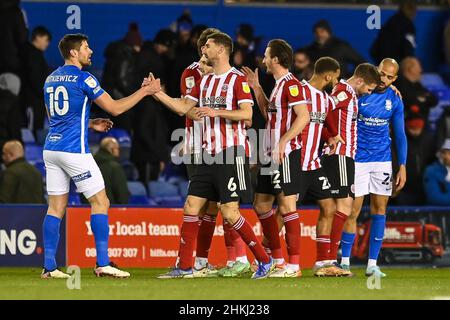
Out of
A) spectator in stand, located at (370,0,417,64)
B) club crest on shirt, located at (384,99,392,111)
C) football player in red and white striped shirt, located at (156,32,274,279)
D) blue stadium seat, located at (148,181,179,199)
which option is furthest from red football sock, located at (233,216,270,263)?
spectator in stand, located at (370,0,417,64)

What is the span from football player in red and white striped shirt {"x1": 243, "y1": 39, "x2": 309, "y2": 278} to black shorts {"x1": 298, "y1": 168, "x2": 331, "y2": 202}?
0.41 metres

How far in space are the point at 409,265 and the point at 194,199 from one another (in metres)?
4.73

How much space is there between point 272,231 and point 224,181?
3.47 feet

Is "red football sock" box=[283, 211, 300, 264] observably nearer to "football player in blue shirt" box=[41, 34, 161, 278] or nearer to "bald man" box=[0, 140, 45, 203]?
"football player in blue shirt" box=[41, 34, 161, 278]

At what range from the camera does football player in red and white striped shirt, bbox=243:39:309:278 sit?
12.6 m

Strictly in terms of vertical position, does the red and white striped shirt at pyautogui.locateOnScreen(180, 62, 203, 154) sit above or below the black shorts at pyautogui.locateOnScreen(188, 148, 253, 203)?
above

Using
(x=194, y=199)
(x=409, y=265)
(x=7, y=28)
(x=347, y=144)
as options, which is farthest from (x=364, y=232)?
(x=7, y=28)

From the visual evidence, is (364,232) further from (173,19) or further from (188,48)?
(173,19)

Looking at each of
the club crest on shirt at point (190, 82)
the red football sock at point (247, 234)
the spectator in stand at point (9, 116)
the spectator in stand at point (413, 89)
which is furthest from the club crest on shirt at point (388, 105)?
the spectator in stand at point (9, 116)

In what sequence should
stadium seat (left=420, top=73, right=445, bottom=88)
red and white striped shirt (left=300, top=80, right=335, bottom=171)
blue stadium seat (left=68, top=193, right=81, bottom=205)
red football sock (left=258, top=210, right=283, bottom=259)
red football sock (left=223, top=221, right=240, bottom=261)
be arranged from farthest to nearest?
stadium seat (left=420, top=73, right=445, bottom=88)
blue stadium seat (left=68, top=193, right=81, bottom=205)
red football sock (left=223, top=221, right=240, bottom=261)
red and white striped shirt (left=300, top=80, right=335, bottom=171)
red football sock (left=258, top=210, right=283, bottom=259)

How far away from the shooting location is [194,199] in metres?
Answer: 12.3

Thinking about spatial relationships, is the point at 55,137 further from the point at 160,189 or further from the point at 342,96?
the point at 160,189

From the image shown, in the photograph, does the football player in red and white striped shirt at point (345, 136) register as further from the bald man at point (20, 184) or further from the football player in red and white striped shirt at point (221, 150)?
the bald man at point (20, 184)

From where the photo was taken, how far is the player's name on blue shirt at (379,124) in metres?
13.3
